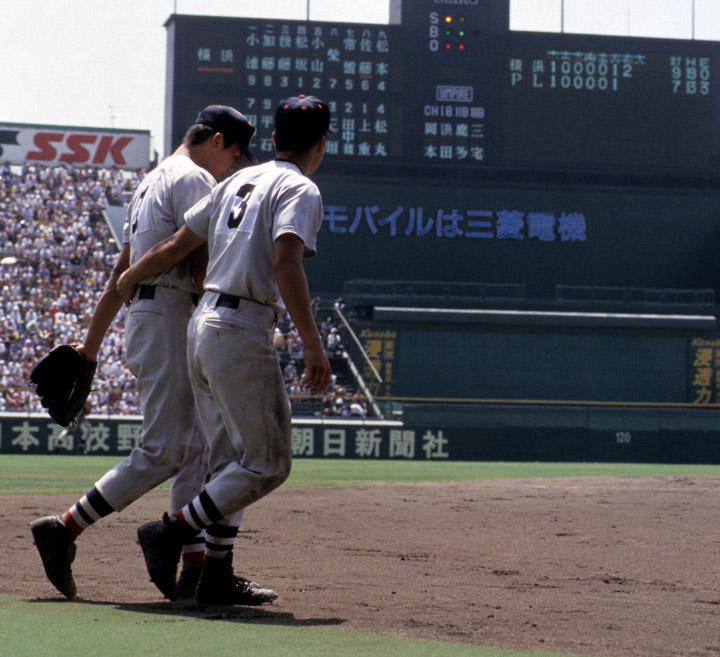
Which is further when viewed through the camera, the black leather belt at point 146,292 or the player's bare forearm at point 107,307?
the player's bare forearm at point 107,307

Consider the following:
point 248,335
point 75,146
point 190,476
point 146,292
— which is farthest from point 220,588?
point 75,146

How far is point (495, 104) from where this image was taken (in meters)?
28.4

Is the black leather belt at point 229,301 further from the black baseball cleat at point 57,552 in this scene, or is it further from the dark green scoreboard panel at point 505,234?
the dark green scoreboard panel at point 505,234

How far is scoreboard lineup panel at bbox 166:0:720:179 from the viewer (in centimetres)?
2767

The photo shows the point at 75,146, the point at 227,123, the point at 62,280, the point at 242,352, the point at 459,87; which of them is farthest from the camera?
the point at 75,146

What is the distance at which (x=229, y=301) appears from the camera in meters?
3.98

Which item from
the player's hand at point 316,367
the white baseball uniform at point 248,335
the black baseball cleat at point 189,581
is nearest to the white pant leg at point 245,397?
the white baseball uniform at point 248,335

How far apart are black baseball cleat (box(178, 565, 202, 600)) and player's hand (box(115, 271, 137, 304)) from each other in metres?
1.09

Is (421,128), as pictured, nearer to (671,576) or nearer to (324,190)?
(324,190)

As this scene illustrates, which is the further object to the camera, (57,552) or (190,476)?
(190,476)

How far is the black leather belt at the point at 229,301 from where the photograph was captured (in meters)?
3.96

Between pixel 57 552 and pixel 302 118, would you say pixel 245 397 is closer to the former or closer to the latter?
pixel 57 552

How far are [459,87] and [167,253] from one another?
24781 millimetres

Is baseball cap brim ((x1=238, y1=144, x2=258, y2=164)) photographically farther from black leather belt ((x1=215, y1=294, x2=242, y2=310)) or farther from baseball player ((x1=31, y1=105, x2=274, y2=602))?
black leather belt ((x1=215, y1=294, x2=242, y2=310))
